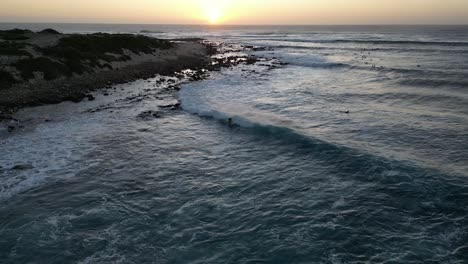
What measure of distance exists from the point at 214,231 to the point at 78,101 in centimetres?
2104

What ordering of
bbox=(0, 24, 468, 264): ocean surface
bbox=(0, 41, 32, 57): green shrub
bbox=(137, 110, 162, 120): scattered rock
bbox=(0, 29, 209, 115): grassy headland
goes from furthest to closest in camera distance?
bbox=(0, 41, 32, 57): green shrub → bbox=(0, 29, 209, 115): grassy headland → bbox=(137, 110, 162, 120): scattered rock → bbox=(0, 24, 468, 264): ocean surface

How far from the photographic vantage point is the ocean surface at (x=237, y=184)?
423 inches

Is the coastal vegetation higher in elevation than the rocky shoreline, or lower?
higher

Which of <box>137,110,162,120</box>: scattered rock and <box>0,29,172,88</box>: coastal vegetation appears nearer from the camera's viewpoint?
<box>137,110,162,120</box>: scattered rock

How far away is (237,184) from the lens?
49.7 feet

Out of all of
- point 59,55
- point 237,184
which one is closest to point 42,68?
point 59,55

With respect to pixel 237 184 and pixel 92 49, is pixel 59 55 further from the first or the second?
pixel 237 184

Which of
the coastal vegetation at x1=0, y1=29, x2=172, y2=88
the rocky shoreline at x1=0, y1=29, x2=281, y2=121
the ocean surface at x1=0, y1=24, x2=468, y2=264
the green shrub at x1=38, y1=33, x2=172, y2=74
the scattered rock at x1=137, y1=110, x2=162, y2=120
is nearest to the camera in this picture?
the ocean surface at x1=0, y1=24, x2=468, y2=264

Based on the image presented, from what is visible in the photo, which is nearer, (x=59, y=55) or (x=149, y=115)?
(x=149, y=115)

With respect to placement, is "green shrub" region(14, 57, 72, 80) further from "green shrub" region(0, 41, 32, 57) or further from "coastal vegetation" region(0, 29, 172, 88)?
"green shrub" region(0, 41, 32, 57)

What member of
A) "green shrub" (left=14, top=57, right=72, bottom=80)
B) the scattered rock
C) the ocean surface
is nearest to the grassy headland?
"green shrub" (left=14, top=57, right=72, bottom=80)

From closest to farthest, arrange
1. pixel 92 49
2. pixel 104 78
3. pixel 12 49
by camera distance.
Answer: pixel 12 49, pixel 104 78, pixel 92 49

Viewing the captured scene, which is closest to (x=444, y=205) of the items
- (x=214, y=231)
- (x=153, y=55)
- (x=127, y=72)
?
(x=214, y=231)

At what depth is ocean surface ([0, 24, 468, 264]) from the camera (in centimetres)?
1073
